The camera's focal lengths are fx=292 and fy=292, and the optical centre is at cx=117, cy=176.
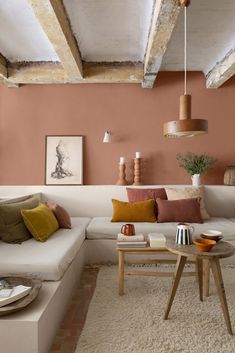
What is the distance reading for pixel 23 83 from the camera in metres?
4.49

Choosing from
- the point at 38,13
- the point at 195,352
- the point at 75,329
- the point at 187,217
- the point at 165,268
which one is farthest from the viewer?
the point at 187,217

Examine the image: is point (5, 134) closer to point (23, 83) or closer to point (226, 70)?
point (23, 83)

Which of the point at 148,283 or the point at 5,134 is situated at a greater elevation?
the point at 5,134

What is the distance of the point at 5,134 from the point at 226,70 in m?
3.32

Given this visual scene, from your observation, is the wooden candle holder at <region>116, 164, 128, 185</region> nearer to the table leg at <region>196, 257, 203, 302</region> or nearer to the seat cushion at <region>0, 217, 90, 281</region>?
the seat cushion at <region>0, 217, 90, 281</region>

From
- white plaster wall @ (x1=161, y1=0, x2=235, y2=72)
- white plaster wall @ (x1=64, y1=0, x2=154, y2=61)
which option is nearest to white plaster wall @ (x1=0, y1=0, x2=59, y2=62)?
white plaster wall @ (x1=64, y1=0, x2=154, y2=61)

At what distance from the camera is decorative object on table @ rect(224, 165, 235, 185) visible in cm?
422

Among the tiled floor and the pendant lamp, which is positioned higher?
the pendant lamp

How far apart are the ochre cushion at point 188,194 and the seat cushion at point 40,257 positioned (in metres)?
1.54

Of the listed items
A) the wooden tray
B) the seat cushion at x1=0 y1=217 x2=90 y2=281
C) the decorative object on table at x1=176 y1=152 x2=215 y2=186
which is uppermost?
the decorative object on table at x1=176 y1=152 x2=215 y2=186

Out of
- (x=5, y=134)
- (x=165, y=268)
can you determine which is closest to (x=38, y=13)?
(x=5, y=134)

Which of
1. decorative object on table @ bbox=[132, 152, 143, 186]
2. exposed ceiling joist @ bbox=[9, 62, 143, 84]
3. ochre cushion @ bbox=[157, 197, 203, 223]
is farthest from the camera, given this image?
decorative object on table @ bbox=[132, 152, 143, 186]

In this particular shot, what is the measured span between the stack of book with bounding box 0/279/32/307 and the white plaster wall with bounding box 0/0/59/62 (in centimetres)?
231

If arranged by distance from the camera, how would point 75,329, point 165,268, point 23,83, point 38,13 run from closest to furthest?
point 75,329 → point 38,13 → point 165,268 → point 23,83
